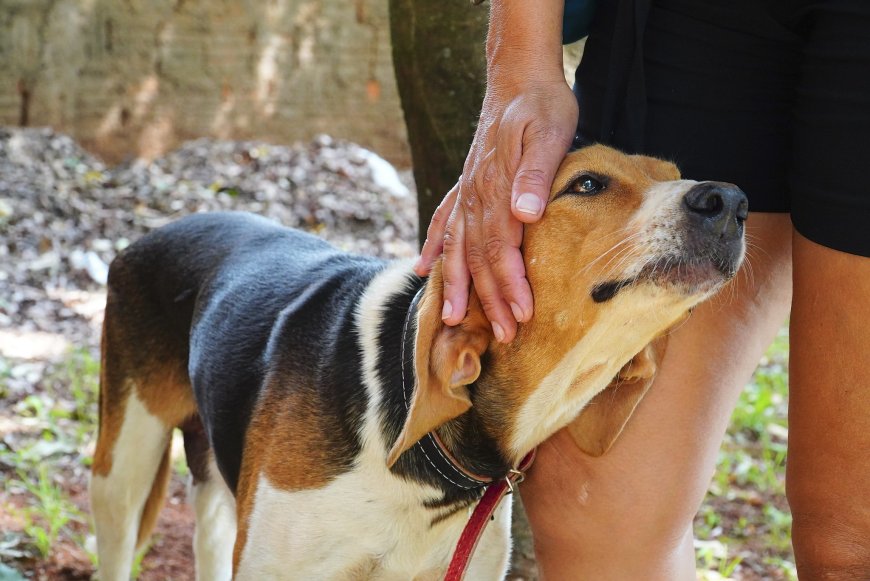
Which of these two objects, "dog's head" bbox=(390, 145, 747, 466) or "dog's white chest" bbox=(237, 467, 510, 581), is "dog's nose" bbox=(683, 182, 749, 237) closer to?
"dog's head" bbox=(390, 145, 747, 466)

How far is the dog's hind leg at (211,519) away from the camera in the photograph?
12.1 feet

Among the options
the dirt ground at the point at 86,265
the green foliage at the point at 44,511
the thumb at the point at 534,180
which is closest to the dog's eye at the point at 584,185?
the thumb at the point at 534,180

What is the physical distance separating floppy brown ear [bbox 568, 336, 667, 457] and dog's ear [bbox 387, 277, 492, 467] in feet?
1.17

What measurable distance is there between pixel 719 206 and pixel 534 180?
0.39m

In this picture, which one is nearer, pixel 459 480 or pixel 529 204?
pixel 529 204

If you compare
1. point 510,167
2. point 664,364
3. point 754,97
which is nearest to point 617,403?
point 664,364

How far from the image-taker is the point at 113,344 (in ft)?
11.8

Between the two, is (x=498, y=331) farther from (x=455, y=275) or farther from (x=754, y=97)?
(x=754, y=97)

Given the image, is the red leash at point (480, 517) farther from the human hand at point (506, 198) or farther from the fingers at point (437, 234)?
the fingers at point (437, 234)

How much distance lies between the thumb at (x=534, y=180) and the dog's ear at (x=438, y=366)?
0.82 ft

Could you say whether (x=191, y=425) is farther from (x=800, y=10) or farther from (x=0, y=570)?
(x=800, y=10)

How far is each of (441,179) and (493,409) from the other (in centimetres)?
137

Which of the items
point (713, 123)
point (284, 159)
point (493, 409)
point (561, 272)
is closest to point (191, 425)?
point (493, 409)

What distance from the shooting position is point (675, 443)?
2.45 metres
